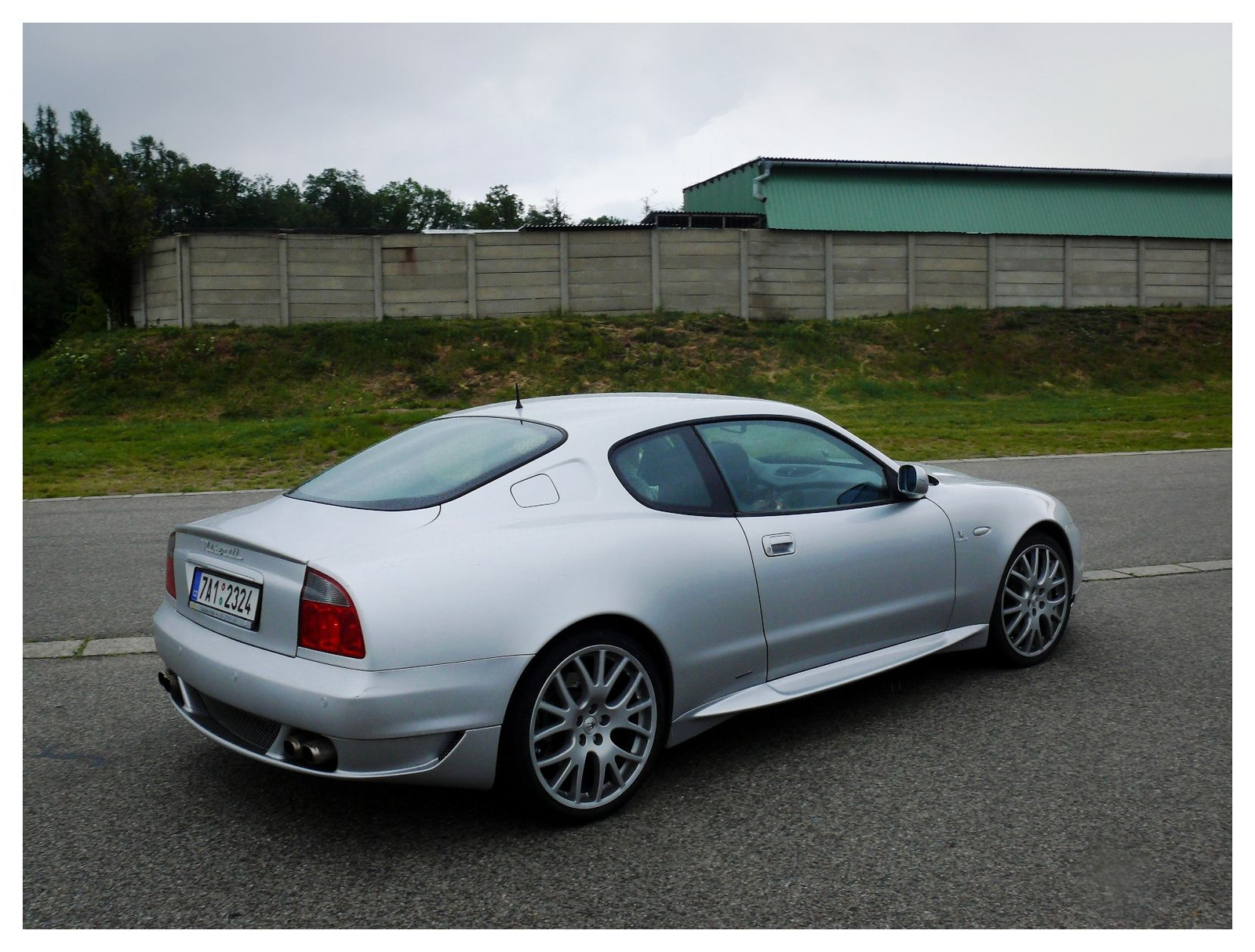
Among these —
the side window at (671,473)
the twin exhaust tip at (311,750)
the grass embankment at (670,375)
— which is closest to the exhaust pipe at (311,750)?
the twin exhaust tip at (311,750)

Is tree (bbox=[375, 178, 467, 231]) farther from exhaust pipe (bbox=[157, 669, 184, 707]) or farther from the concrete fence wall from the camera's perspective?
exhaust pipe (bbox=[157, 669, 184, 707])

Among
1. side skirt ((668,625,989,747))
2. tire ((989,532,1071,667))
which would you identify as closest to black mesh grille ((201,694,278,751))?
side skirt ((668,625,989,747))

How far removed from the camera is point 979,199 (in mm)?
36500

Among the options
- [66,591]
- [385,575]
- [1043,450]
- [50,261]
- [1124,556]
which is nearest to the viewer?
[385,575]

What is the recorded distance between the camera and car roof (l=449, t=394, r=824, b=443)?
4188mm

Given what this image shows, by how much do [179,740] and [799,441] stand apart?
294 cm

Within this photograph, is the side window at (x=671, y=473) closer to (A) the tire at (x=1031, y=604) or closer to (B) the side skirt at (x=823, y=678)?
(B) the side skirt at (x=823, y=678)

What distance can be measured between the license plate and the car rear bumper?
115mm

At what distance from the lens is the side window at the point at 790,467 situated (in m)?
4.37

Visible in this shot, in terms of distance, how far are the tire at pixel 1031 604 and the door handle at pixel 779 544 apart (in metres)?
1.44

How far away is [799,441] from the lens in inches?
187

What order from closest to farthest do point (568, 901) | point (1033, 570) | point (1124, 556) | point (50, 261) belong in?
point (568, 901), point (1033, 570), point (1124, 556), point (50, 261)

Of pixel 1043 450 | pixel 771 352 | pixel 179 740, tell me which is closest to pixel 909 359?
pixel 771 352

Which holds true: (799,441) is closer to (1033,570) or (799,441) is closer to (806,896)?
(1033,570)
